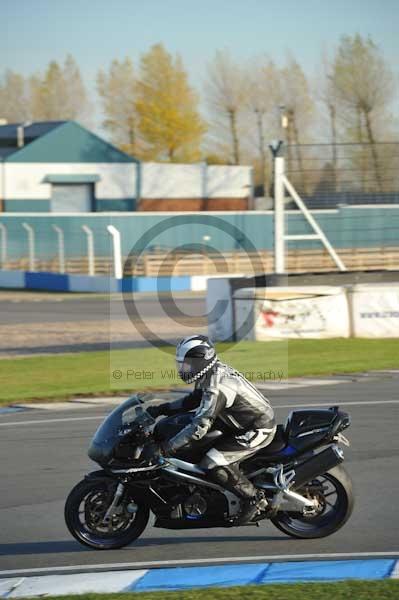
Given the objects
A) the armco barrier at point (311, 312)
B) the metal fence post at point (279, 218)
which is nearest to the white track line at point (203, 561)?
the armco barrier at point (311, 312)

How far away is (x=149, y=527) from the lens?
8141mm

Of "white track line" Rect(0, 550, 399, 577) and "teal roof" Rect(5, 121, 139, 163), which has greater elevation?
"teal roof" Rect(5, 121, 139, 163)

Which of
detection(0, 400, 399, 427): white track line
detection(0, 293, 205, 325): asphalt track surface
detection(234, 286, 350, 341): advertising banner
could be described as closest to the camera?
detection(0, 400, 399, 427): white track line

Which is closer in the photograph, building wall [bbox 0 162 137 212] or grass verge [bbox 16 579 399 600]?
grass verge [bbox 16 579 399 600]

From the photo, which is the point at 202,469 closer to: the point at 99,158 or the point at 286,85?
the point at 99,158

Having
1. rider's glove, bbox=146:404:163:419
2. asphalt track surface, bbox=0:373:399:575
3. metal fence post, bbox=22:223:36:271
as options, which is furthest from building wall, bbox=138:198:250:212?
rider's glove, bbox=146:404:163:419

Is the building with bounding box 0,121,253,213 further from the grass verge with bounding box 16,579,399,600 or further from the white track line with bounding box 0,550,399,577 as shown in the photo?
the grass verge with bounding box 16,579,399,600

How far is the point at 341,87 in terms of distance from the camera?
7175cm

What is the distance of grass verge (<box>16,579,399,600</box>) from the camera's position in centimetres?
605

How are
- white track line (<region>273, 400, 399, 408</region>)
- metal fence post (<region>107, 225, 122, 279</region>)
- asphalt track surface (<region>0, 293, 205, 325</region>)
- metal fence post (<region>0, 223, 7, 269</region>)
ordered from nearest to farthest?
1. white track line (<region>273, 400, 399, 408</region>)
2. asphalt track surface (<region>0, 293, 205, 325</region>)
3. metal fence post (<region>107, 225, 122, 279</region>)
4. metal fence post (<region>0, 223, 7, 269</region>)

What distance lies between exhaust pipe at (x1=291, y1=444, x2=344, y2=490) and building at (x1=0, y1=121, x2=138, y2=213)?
49.4 m

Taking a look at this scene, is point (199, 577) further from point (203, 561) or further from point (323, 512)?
point (323, 512)

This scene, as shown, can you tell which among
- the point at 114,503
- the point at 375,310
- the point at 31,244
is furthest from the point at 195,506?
the point at 31,244

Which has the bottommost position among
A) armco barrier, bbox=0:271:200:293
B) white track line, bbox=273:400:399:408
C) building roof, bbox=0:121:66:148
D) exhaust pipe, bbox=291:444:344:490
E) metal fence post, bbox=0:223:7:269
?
white track line, bbox=273:400:399:408
